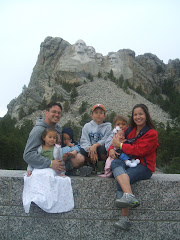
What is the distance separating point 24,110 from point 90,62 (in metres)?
16.4

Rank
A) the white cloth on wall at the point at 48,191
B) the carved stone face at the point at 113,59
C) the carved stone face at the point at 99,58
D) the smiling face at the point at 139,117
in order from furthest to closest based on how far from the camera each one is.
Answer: the carved stone face at the point at 113,59 < the carved stone face at the point at 99,58 < the smiling face at the point at 139,117 < the white cloth on wall at the point at 48,191

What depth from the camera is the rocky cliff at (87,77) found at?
48.0m

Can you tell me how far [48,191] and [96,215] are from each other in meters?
0.75

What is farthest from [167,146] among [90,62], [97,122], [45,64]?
[45,64]

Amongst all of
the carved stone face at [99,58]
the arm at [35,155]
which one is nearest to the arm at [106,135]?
the arm at [35,155]

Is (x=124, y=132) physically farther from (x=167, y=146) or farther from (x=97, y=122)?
(x=167, y=146)

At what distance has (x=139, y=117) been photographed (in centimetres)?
422

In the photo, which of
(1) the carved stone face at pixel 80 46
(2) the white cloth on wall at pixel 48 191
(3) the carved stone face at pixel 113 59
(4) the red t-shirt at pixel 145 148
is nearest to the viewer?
(2) the white cloth on wall at pixel 48 191

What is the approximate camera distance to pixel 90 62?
57406 mm

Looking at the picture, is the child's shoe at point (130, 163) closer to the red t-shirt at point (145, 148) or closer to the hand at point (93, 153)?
the red t-shirt at point (145, 148)

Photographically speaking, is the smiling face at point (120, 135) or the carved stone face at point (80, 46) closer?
the smiling face at point (120, 135)

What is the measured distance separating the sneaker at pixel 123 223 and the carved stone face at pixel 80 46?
5700 cm

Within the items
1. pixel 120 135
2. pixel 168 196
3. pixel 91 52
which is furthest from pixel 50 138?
pixel 91 52

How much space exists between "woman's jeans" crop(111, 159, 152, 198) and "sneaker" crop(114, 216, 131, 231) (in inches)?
11.5
